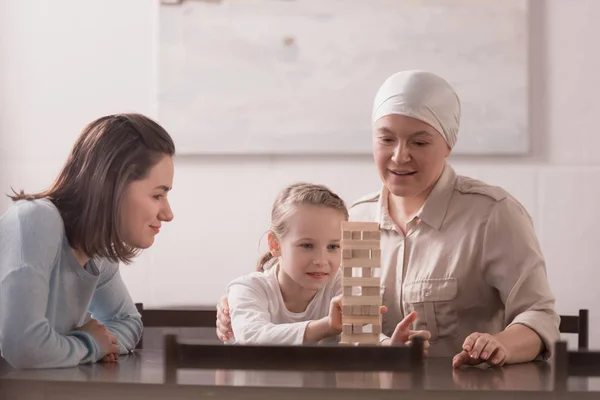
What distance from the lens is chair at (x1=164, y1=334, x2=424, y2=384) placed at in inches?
51.8

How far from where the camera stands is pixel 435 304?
77.4 inches

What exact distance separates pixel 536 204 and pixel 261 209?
1.04 meters

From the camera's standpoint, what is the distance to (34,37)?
354cm

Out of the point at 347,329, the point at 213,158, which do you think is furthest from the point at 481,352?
the point at 213,158

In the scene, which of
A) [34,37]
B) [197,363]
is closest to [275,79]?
[34,37]

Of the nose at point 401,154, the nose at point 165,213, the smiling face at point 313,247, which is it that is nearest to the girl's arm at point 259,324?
the smiling face at point 313,247

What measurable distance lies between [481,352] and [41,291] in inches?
32.1

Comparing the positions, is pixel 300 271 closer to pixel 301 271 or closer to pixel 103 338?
pixel 301 271

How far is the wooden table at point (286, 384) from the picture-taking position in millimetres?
1335

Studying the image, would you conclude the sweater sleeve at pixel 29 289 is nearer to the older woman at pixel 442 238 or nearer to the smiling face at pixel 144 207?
the smiling face at pixel 144 207

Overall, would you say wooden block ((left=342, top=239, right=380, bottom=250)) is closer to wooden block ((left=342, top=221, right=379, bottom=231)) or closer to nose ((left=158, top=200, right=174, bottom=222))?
wooden block ((left=342, top=221, right=379, bottom=231))

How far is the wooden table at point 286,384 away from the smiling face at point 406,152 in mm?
498

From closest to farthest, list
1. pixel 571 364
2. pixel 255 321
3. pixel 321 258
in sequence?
pixel 571 364 → pixel 255 321 → pixel 321 258

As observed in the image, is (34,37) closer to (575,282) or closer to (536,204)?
(536,204)
